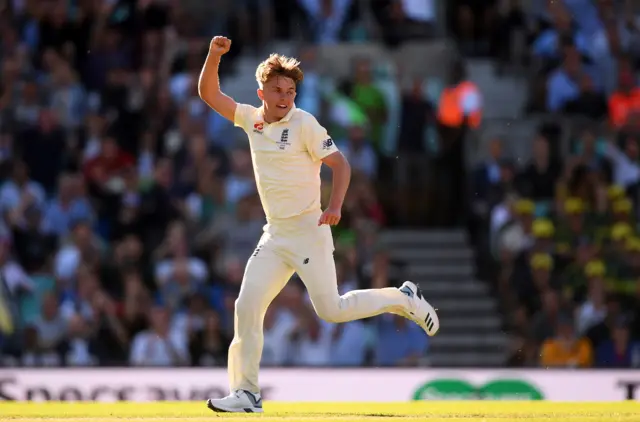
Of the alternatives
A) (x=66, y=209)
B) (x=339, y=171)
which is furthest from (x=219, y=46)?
(x=66, y=209)

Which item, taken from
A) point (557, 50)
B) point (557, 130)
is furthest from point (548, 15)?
point (557, 130)

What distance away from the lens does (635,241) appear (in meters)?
17.0

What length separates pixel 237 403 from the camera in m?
9.34

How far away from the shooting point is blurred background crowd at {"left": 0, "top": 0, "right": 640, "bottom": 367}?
15.8 metres

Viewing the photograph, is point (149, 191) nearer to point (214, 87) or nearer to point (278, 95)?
point (214, 87)

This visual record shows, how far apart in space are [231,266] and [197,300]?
662 millimetres

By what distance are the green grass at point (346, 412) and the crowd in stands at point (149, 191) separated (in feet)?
14.4

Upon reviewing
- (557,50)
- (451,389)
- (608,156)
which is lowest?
(451,389)

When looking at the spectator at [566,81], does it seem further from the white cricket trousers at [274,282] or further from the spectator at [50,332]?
the white cricket trousers at [274,282]

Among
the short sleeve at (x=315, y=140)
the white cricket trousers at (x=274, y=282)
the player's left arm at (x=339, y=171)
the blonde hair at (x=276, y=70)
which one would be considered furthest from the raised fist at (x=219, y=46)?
the white cricket trousers at (x=274, y=282)

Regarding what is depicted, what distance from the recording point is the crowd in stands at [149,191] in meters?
15.6

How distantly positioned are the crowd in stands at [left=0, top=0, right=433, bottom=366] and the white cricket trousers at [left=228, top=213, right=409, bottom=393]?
5.86 m

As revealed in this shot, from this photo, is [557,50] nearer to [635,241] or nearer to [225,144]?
[635,241]

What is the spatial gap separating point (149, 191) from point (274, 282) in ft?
26.1
